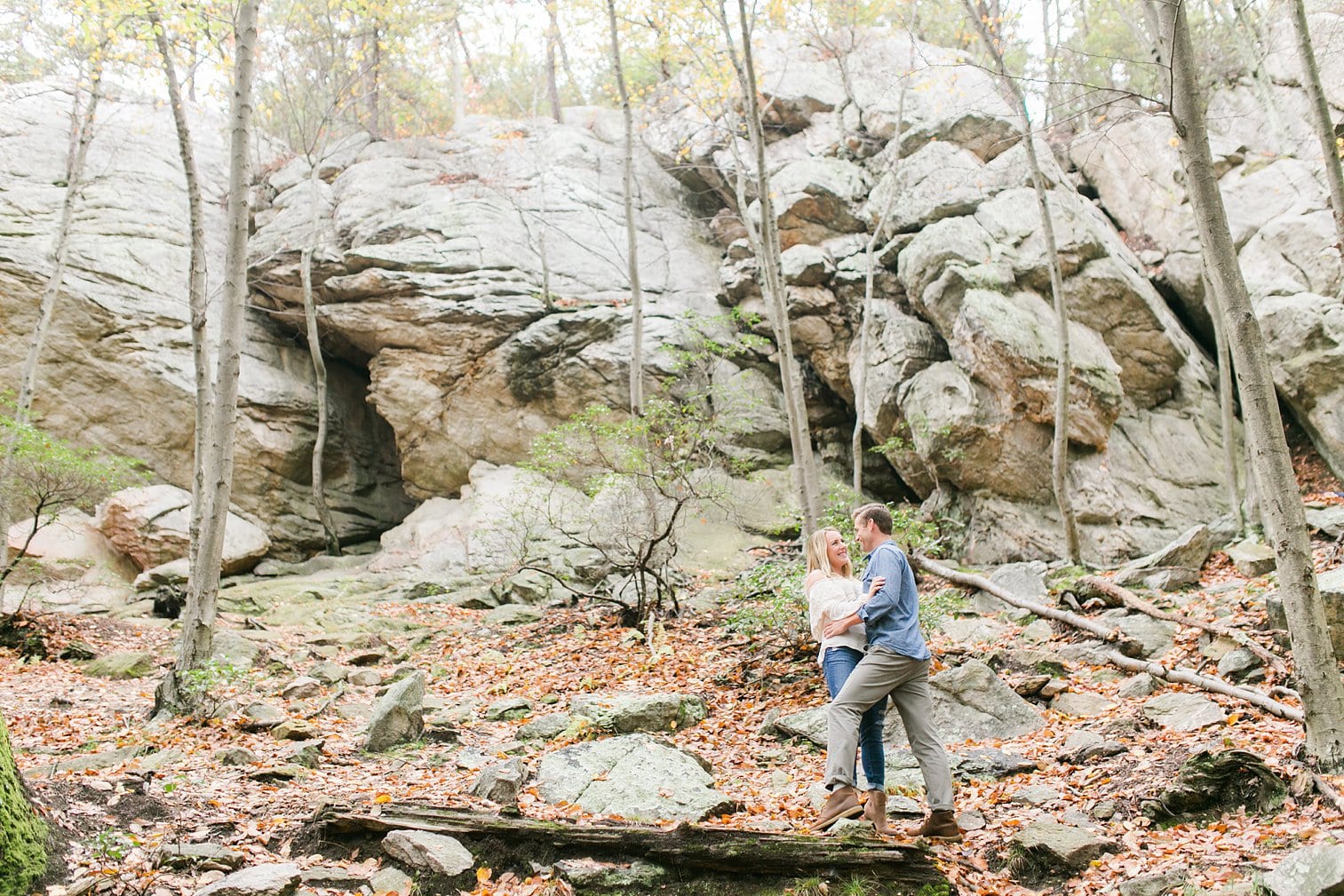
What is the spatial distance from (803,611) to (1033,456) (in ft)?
27.7

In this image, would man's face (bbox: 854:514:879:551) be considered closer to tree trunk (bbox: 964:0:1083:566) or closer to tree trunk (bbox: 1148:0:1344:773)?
tree trunk (bbox: 1148:0:1344:773)

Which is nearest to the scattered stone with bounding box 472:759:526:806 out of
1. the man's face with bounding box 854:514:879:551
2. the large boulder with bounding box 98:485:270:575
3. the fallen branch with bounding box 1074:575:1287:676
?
the man's face with bounding box 854:514:879:551

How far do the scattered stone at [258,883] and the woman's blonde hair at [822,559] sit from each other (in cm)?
319

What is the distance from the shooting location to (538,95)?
99.9 feet

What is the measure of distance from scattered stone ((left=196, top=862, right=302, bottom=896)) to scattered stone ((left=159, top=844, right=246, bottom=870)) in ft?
0.66

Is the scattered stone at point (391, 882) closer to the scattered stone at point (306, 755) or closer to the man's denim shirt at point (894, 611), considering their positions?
the scattered stone at point (306, 755)

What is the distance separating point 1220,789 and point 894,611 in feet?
7.07

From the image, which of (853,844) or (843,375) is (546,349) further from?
(853,844)

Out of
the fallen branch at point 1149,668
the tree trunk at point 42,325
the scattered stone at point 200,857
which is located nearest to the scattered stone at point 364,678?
the scattered stone at point 200,857

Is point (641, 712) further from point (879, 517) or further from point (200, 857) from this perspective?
point (200, 857)

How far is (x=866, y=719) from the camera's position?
455 centimetres

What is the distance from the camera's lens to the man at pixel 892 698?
4.19 meters

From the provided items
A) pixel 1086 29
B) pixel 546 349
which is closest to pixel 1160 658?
pixel 546 349

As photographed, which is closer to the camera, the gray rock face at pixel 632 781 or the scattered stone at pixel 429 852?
the scattered stone at pixel 429 852
